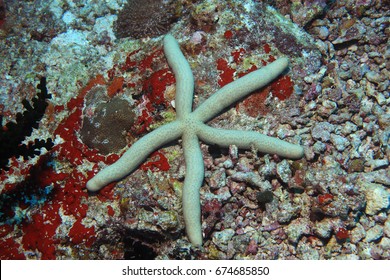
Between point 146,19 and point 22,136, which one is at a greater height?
point 146,19

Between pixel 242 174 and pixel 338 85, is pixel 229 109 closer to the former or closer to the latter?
pixel 242 174

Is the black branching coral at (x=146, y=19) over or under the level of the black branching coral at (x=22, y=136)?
over

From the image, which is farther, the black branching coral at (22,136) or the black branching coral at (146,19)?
the black branching coral at (146,19)

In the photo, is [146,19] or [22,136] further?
[146,19]

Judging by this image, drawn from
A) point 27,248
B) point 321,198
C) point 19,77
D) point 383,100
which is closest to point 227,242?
point 321,198

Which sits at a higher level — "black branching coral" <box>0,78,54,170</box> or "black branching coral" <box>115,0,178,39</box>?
"black branching coral" <box>115,0,178,39</box>
